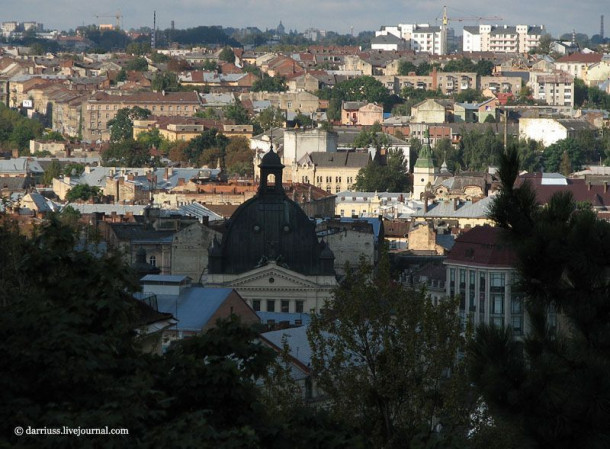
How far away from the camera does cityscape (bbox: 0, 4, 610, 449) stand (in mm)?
19891

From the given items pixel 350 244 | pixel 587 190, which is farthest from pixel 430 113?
pixel 350 244

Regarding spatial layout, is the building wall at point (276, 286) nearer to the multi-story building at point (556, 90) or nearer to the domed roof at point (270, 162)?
the domed roof at point (270, 162)

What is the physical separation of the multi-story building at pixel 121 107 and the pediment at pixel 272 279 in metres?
106

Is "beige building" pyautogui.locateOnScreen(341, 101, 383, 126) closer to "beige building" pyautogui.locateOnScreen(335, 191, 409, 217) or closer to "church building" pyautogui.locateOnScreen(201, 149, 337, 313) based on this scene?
"beige building" pyautogui.locateOnScreen(335, 191, 409, 217)

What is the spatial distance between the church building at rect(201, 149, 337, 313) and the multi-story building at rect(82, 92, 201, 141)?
344 feet

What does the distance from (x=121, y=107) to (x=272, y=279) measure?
10723 cm

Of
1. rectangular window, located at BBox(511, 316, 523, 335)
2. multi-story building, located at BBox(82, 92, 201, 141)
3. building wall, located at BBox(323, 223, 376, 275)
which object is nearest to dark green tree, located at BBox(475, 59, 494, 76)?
multi-story building, located at BBox(82, 92, 201, 141)

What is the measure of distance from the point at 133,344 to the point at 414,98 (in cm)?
15267

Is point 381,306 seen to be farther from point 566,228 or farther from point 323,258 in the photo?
point 323,258

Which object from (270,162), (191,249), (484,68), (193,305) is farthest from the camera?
(484,68)

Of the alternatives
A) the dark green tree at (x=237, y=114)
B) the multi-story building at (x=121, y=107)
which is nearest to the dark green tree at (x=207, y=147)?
the dark green tree at (x=237, y=114)

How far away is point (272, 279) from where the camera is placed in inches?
2116

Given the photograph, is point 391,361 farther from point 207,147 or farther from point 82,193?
point 207,147

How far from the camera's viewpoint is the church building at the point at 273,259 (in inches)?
2106
